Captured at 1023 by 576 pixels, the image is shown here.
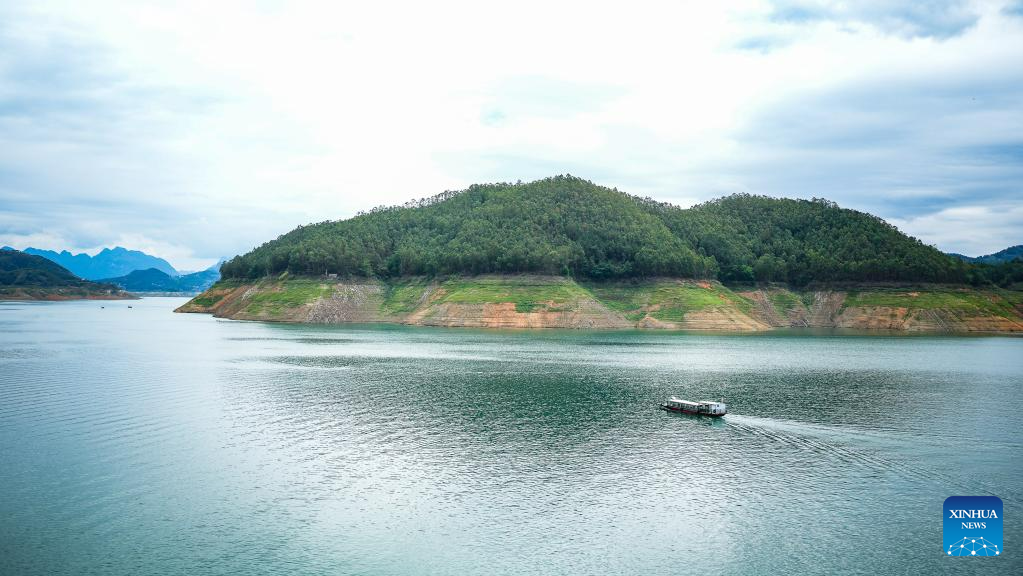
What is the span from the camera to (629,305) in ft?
587

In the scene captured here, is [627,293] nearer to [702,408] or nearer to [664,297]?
[664,297]

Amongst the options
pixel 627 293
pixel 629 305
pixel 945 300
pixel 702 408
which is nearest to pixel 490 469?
pixel 702 408

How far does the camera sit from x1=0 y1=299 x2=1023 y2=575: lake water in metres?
30.1

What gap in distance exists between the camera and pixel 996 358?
103375 millimetres

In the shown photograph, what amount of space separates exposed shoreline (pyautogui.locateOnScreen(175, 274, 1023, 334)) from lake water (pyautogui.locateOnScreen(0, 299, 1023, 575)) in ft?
268

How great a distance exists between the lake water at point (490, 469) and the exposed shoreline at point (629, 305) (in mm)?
81544

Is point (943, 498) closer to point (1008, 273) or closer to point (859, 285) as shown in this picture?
point (859, 285)

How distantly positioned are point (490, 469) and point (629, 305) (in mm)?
141169

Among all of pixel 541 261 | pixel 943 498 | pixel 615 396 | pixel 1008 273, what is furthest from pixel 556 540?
pixel 1008 273

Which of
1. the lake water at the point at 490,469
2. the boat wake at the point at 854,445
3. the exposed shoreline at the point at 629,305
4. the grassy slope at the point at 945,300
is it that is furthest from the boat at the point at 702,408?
the grassy slope at the point at 945,300

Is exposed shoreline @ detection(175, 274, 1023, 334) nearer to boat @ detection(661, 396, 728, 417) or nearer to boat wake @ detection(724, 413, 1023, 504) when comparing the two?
boat @ detection(661, 396, 728, 417)

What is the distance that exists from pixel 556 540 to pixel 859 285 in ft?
597

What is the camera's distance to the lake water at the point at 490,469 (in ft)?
98.7

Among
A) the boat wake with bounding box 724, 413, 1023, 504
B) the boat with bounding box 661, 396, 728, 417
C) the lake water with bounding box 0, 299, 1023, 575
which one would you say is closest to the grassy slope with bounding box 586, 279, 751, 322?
the lake water with bounding box 0, 299, 1023, 575
